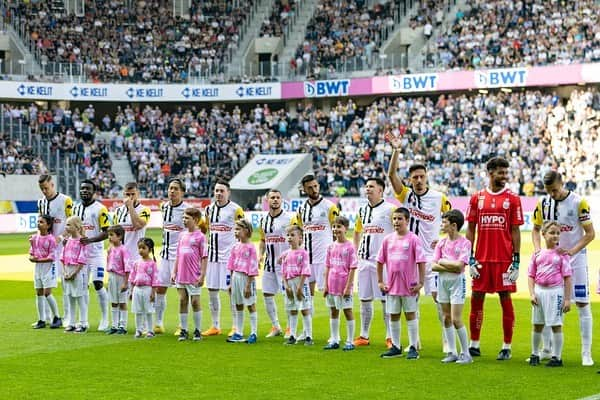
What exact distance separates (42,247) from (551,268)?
8198 mm

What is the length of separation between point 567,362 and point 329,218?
416 centimetres

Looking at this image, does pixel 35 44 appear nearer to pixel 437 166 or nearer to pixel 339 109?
pixel 339 109

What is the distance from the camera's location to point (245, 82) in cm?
5825

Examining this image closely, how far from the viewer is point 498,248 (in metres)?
12.9

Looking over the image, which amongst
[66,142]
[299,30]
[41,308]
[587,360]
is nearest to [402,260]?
[587,360]

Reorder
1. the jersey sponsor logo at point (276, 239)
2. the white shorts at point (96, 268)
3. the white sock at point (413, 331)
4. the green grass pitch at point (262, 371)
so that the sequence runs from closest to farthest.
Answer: the green grass pitch at point (262, 371) → the white sock at point (413, 331) → the jersey sponsor logo at point (276, 239) → the white shorts at point (96, 268)

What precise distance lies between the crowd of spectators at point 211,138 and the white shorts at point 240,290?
123 ft

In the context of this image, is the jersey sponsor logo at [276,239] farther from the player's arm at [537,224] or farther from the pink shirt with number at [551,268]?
the pink shirt with number at [551,268]

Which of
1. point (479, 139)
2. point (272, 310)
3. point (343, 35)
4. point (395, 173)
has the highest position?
point (343, 35)

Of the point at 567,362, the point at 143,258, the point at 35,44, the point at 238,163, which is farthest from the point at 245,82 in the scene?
the point at 567,362

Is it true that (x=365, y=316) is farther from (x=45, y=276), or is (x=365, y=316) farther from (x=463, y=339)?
(x=45, y=276)

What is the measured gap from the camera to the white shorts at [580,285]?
12.5 m

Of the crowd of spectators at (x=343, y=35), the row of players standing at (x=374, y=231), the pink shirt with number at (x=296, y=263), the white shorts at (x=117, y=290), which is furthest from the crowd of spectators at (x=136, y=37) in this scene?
the pink shirt with number at (x=296, y=263)

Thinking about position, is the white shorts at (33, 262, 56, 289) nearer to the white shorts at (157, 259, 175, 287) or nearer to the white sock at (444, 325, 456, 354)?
the white shorts at (157, 259, 175, 287)
